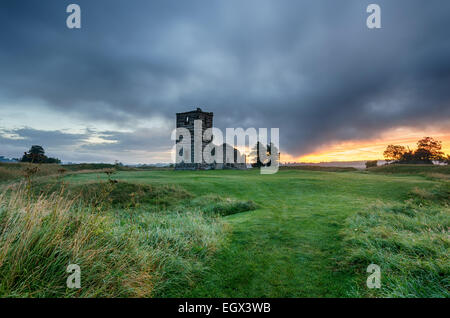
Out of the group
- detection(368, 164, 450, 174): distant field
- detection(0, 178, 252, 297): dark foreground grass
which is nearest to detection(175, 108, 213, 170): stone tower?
detection(368, 164, 450, 174): distant field

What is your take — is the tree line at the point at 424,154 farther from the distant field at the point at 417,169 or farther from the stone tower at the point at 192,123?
the stone tower at the point at 192,123

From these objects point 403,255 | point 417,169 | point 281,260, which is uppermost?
point 417,169

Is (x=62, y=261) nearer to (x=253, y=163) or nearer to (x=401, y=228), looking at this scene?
(x=401, y=228)

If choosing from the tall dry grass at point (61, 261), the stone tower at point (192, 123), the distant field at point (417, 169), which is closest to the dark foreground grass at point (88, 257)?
the tall dry grass at point (61, 261)

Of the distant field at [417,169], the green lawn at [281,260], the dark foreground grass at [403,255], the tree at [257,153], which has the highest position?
A: the tree at [257,153]

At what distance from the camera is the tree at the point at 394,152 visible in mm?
48594

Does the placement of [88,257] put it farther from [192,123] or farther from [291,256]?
[192,123]

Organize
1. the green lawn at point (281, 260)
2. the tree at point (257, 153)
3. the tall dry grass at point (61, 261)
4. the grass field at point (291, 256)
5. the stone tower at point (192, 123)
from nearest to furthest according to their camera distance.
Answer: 1. the tall dry grass at point (61, 261)
2. the grass field at point (291, 256)
3. the green lawn at point (281, 260)
4. the stone tower at point (192, 123)
5. the tree at point (257, 153)

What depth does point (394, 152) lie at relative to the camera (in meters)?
50.1

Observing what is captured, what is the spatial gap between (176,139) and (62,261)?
33.8 metres

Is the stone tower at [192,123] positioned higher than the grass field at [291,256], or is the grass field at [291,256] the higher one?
the stone tower at [192,123]

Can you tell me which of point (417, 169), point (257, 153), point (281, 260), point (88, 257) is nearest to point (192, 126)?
point (257, 153)

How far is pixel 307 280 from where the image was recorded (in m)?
3.84
